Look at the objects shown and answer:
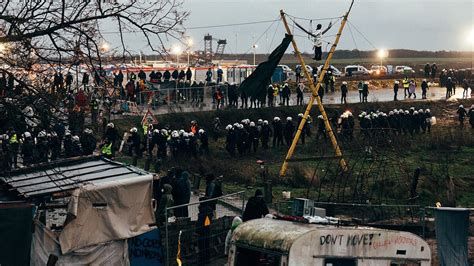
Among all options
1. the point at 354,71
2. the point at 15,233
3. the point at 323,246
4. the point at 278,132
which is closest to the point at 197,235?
the point at 15,233

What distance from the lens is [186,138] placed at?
1494 inches

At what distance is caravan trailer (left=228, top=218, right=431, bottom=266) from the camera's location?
47.4 ft

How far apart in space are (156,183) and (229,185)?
30.0 ft

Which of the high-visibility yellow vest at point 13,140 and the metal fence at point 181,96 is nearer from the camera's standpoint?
the high-visibility yellow vest at point 13,140

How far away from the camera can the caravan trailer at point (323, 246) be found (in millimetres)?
14445

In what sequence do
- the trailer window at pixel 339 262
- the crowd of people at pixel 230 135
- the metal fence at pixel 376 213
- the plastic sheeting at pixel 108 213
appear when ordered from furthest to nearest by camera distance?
1. the crowd of people at pixel 230 135
2. the metal fence at pixel 376 213
3. the plastic sheeting at pixel 108 213
4. the trailer window at pixel 339 262

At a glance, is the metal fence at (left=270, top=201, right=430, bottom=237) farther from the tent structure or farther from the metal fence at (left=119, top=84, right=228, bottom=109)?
the metal fence at (left=119, top=84, right=228, bottom=109)

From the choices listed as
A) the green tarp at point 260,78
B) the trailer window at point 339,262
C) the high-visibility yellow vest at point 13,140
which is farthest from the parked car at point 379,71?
the trailer window at point 339,262

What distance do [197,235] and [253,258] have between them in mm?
4168

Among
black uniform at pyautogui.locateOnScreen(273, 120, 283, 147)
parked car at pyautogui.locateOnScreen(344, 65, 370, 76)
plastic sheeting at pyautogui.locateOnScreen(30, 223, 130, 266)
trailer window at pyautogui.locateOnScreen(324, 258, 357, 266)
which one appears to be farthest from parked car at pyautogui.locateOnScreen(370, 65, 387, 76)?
trailer window at pyautogui.locateOnScreen(324, 258, 357, 266)

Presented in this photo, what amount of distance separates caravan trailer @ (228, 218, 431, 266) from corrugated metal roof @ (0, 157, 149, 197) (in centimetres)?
309

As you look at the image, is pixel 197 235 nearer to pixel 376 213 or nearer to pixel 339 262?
pixel 339 262

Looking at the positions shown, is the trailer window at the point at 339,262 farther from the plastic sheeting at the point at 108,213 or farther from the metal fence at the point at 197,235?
the plastic sheeting at the point at 108,213

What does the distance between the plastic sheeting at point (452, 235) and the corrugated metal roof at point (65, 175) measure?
593cm
